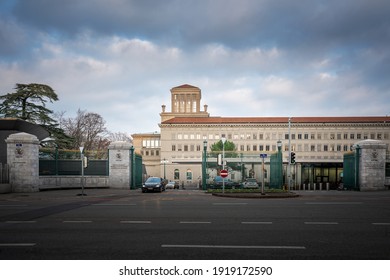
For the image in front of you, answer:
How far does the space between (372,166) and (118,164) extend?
21.3 m

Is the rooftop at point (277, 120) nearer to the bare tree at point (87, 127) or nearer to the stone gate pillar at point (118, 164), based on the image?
the bare tree at point (87, 127)

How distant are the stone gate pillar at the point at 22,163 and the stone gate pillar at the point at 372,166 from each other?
84.9 ft

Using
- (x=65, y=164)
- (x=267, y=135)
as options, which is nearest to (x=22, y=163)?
(x=65, y=164)

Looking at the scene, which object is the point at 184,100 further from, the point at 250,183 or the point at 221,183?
the point at 221,183

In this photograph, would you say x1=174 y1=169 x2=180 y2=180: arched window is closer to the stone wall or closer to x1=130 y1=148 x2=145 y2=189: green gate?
x1=130 y1=148 x2=145 y2=189: green gate

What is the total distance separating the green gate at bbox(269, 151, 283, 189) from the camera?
2478 centimetres

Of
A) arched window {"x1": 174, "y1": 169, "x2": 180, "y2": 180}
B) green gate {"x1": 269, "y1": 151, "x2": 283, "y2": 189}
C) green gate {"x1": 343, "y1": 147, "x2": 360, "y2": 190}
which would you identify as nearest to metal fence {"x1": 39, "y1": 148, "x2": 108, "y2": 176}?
green gate {"x1": 269, "y1": 151, "x2": 283, "y2": 189}

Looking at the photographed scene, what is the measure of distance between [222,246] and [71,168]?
2249cm

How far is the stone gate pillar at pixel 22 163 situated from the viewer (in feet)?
71.2

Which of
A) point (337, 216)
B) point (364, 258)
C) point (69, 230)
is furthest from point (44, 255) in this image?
point (337, 216)

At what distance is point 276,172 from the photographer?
2566cm

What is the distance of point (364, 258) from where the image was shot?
18.2 feet

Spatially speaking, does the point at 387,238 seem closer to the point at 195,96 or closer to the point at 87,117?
the point at 87,117

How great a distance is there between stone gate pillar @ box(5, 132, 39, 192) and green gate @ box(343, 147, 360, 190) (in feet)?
84.4
